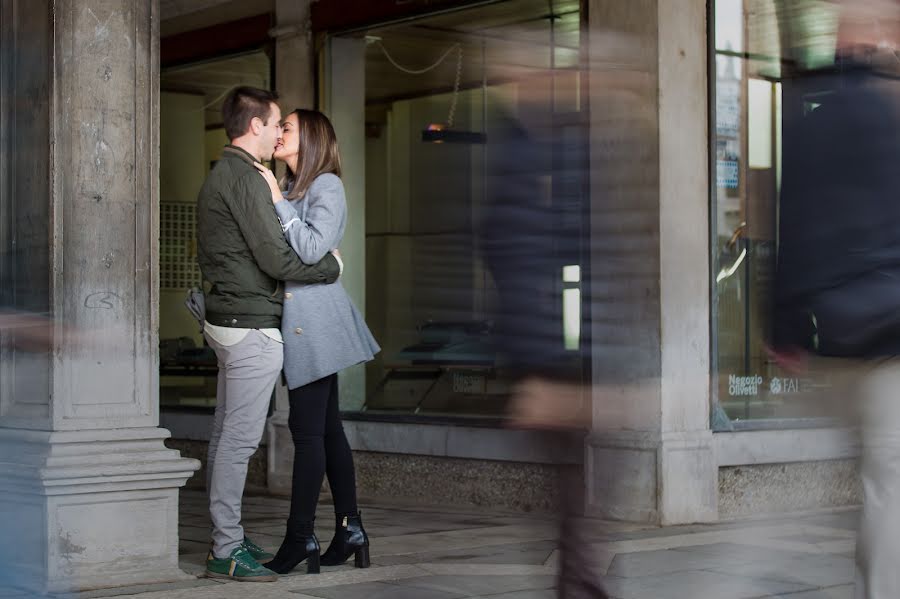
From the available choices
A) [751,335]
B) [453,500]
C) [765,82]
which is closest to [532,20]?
[765,82]

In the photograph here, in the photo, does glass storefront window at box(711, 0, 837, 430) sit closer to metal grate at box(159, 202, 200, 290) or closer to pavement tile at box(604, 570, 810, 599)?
pavement tile at box(604, 570, 810, 599)

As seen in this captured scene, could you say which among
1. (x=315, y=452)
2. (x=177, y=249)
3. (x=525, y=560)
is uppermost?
(x=177, y=249)

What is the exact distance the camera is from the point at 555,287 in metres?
4.16

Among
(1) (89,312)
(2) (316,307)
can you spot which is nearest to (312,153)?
(2) (316,307)

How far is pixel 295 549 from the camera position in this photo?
5.96m

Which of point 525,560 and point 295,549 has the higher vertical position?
point 295,549

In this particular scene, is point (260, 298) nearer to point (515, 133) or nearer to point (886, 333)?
point (515, 133)

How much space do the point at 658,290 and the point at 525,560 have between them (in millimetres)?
1901

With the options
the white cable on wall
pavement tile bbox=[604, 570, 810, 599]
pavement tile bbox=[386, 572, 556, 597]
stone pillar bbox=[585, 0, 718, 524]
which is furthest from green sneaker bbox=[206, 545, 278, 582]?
the white cable on wall

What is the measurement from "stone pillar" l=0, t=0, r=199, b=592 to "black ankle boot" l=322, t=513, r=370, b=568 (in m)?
0.67

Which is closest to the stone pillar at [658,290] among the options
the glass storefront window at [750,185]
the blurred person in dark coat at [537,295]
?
the glass storefront window at [750,185]

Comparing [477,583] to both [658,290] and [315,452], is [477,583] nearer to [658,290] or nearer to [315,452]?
[315,452]

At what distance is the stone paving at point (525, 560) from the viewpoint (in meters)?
5.65

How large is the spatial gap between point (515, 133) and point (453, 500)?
5.15 metres
